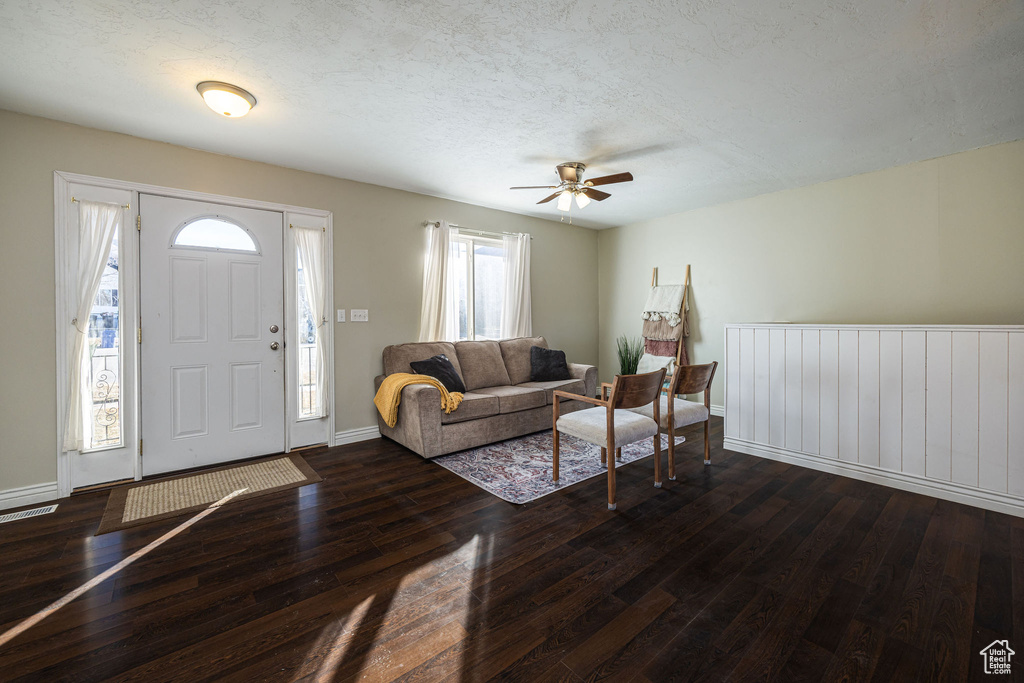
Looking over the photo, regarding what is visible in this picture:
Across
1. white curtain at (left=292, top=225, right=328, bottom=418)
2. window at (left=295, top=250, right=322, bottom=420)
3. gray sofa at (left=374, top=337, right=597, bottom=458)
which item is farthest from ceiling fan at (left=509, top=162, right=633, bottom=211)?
window at (left=295, top=250, right=322, bottom=420)

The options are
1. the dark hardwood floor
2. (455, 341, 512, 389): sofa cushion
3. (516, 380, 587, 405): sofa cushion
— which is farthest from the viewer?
(455, 341, 512, 389): sofa cushion

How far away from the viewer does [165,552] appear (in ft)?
7.35

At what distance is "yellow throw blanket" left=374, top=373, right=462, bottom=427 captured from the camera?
12.1 ft

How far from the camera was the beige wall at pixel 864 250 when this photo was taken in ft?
11.1

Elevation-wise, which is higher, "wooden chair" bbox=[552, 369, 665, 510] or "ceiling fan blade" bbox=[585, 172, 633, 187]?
"ceiling fan blade" bbox=[585, 172, 633, 187]

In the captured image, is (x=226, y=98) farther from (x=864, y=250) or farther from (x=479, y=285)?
(x=864, y=250)

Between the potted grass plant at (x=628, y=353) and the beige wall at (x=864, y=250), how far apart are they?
0.72 m

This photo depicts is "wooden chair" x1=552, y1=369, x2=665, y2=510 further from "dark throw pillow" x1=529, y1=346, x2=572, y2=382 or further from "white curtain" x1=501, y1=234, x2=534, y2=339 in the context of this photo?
"white curtain" x1=501, y1=234, x2=534, y2=339

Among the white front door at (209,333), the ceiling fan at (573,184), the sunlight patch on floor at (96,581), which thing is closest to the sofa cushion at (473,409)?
the white front door at (209,333)

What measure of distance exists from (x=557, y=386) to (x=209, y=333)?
320 cm

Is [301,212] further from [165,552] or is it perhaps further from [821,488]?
[821,488]

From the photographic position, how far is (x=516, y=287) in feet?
17.9

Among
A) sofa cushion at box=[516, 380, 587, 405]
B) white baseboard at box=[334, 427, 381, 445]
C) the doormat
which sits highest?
sofa cushion at box=[516, 380, 587, 405]

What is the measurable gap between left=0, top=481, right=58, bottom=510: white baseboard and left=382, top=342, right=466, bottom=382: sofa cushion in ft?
8.03
